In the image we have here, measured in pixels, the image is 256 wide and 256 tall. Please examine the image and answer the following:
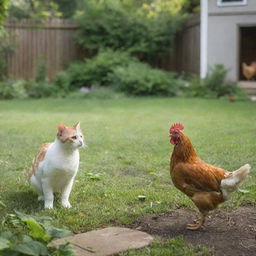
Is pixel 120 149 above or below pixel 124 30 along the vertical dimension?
below

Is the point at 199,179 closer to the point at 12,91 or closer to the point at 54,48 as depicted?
the point at 12,91

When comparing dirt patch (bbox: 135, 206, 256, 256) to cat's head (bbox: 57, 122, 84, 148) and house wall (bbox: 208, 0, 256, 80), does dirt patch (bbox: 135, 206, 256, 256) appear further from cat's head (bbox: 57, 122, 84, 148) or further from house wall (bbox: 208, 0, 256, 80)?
house wall (bbox: 208, 0, 256, 80)

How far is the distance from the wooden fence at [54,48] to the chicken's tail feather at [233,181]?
49.7 feet

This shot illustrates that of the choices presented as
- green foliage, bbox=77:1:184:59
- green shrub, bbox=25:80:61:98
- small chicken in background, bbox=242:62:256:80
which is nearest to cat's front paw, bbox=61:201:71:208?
green shrub, bbox=25:80:61:98

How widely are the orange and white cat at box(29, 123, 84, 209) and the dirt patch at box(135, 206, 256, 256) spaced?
85cm

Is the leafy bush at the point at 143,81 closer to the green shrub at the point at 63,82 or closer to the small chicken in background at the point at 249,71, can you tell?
the green shrub at the point at 63,82

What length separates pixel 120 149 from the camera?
810cm

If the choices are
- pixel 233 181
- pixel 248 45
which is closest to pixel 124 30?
pixel 248 45

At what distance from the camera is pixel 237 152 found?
763 cm


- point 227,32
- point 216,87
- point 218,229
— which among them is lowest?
point 218,229

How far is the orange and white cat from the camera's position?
479cm

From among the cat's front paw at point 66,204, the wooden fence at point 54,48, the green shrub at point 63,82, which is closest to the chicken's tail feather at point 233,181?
the cat's front paw at point 66,204

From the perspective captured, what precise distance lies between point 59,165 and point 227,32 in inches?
569

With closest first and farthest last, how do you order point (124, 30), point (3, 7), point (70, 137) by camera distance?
point (70, 137) < point (3, 7) < point (124, 30)
